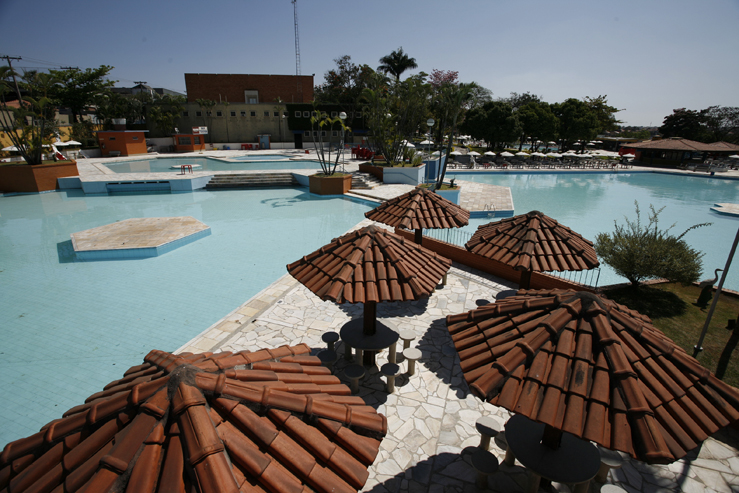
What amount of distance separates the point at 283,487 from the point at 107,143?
47760 millimetres

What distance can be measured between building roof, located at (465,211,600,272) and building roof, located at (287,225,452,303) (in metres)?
1.52

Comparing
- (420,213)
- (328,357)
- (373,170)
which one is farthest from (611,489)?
(373,170)

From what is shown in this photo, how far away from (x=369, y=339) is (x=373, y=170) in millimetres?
21204

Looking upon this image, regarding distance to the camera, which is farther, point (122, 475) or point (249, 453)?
point (249, 453)

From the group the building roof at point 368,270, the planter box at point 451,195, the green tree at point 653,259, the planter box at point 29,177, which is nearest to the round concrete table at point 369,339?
the building roof at point 368,270

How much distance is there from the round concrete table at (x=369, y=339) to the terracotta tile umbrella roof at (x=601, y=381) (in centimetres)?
320

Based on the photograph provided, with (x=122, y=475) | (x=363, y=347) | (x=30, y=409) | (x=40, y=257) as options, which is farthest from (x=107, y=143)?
(x=122, y=475)

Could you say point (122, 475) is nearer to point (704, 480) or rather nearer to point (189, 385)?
point (189, 385)

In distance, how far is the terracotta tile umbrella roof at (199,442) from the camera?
189cm

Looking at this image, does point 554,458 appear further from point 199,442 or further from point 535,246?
point 199,442

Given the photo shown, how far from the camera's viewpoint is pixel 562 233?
7.16m

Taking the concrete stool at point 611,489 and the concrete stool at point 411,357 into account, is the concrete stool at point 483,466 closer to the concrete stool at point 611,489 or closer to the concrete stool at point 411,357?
the concrete stool at point 611,489

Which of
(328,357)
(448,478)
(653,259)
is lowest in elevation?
(448,478)

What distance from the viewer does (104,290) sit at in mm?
10273
